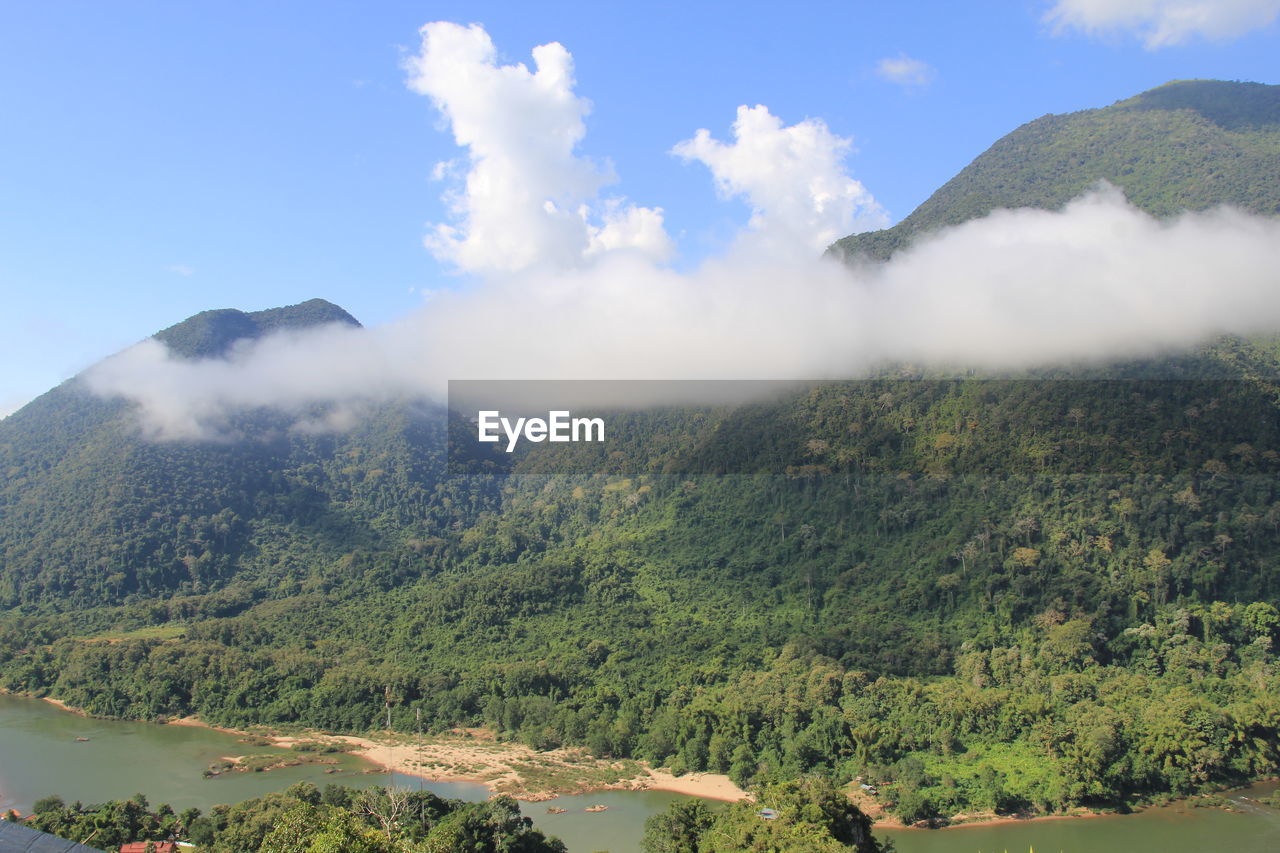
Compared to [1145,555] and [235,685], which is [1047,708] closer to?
[1145,555]

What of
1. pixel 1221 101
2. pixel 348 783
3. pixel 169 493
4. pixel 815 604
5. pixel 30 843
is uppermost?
pixel 1221 101

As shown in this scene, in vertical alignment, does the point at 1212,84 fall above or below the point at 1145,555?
above

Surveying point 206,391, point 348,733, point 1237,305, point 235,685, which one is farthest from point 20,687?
point 1237,305

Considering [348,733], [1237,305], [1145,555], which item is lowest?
[348,733]

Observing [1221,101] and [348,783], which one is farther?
[1221,101]

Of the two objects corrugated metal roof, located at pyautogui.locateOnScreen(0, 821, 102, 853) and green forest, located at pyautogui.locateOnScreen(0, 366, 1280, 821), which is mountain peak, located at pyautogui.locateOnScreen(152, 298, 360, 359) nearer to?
green forest, located at pyautogui.locateOnScreen(0, 366, 1280, 821)

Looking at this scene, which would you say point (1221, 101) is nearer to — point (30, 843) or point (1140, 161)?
point (1140, 161)
